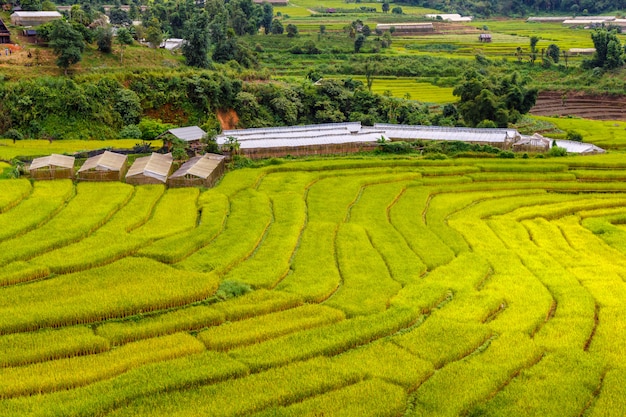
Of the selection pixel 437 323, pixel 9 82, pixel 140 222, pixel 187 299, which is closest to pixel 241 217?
pixel 140 222

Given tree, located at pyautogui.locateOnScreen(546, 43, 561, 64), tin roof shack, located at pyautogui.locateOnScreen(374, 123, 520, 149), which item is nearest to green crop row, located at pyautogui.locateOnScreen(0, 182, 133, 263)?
tin roof shack, located at pyautogui.locateOnScreen(374, 123, 520, 149)

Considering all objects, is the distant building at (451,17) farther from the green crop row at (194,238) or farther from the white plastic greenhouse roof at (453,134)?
the green crop row at (194,238)

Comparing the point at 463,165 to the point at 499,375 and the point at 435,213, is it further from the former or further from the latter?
the point at 499,375

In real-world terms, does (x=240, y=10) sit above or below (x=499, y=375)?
above

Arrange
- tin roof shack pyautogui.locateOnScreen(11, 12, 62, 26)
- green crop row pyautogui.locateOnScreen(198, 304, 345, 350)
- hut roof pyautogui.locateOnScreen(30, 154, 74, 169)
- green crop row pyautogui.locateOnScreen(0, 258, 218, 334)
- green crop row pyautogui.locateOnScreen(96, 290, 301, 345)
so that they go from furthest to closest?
1. tin roof shack pyautogui.locateOnScreen(11, 12, 62, 26)
2. hut roof pyautogui.locateOnScreen(30, 154, 74, 169)
3. green crop row pyautogui.locateOnScreen(0, 258, 218, 334)
4. green crop row pyautogui.locateOnScreen(96, 290, 301, 345)
5. green crop row pyautogui.locateOnScreen(198, 304, 345, 350)

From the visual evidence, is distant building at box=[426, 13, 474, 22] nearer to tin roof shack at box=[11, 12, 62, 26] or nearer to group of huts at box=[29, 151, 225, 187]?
tin roof shack at box=[11, 12, 62, 26]

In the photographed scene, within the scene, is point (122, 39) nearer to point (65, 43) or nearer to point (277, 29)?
point (65, 43)

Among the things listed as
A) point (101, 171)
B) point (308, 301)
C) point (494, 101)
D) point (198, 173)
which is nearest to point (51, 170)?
point (101, 171)
